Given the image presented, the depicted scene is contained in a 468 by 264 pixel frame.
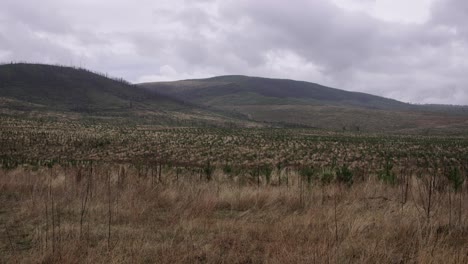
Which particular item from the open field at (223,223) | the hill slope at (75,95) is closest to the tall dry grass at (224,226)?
the open field at (223,223)

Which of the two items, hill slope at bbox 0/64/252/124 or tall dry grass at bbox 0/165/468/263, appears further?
hill slope at bbox 0/64/252/124

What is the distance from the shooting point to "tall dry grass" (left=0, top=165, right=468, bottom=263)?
3.95 metres

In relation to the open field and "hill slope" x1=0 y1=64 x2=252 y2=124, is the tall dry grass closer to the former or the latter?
the open field

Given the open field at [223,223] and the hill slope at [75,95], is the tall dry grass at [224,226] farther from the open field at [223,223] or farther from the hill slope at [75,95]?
the hill slope at [75,95]

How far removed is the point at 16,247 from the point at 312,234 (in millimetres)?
3479

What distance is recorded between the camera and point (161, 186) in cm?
758

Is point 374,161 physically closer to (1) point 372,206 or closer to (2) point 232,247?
(1) point 372,206

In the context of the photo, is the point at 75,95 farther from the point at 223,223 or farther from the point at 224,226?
the point at 224,226

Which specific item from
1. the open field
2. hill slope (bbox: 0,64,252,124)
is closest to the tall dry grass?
the open field

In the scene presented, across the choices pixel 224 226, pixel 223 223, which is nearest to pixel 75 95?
pixel 223 223

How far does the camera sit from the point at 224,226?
16.6 ft

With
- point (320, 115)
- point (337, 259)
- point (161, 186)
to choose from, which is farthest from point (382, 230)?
point (320, 115)

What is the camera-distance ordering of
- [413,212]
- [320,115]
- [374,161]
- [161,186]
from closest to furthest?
[413,212], [161,186], [374,161], [320,115]

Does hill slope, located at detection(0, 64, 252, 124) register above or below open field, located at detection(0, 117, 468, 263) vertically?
above
